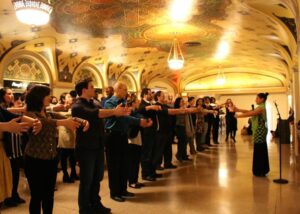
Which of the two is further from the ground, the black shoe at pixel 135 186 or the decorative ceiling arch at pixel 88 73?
the decorative ceiling arch at pixel 88 73

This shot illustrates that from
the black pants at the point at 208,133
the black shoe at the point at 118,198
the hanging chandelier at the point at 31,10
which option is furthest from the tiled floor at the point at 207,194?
the black pants at the point at 208,133

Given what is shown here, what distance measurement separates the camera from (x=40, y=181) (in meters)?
3.08

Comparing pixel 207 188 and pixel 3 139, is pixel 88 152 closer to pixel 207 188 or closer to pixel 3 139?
pixel 3 139

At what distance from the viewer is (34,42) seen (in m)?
11.8

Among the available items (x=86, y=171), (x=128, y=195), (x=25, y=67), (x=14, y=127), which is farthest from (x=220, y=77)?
(x=14, y=127)

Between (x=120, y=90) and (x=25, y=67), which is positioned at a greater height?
(x=25, y=67)

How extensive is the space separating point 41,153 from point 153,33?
10.2 metres

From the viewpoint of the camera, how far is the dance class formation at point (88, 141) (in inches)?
122

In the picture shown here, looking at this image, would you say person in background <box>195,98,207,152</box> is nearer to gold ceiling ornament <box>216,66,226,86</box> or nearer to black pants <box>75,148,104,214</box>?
black pants <box>75,148,104,214</box>

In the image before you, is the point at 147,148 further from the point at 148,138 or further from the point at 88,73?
the point at 88,73

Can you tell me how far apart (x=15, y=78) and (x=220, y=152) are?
867 cm

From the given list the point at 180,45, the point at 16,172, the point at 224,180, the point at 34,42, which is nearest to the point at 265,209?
the point at 224,180

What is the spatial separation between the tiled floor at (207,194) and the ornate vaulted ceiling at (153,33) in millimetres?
3930

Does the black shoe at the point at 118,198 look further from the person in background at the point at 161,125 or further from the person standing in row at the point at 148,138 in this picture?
the person in background at the point at 161,125
